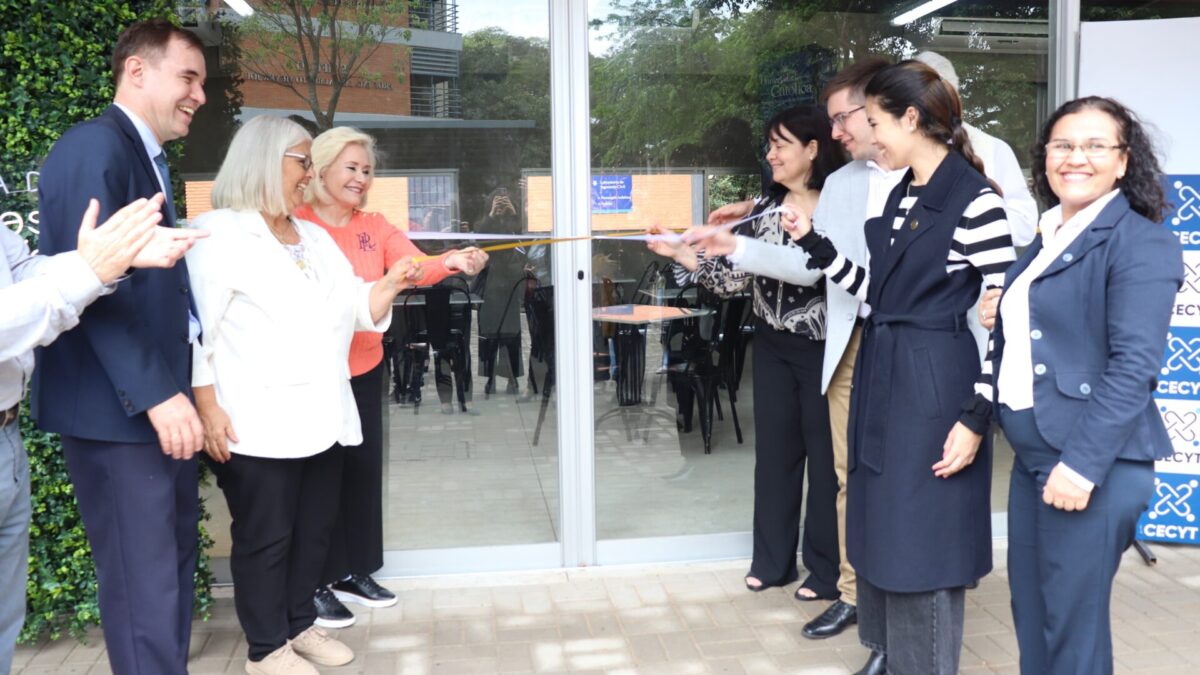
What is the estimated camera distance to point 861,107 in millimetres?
3482

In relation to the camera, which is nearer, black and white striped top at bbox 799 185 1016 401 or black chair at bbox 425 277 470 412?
black and white striped top at bbox 799 185 1016 401

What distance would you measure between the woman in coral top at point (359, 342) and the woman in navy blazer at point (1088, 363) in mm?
1915

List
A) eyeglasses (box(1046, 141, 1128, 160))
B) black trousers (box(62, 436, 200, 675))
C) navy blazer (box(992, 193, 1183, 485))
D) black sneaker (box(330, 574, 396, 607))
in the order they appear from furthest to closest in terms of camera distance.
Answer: black sneaker (box(330, 574, 396, 607)) → black trousers (box(62, 436, 200, 675)) → eyeglasses (box(1046, 141, 1128, 160)) → navy blazer (box(992, 193, 1183, 485))

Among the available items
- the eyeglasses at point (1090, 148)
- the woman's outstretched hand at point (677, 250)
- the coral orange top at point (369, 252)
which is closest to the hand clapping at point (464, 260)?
the coral orange top at point (369, 252)

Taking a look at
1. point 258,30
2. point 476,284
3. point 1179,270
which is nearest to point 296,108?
point 258,30

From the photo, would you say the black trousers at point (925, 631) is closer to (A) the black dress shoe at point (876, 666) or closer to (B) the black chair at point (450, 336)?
(A) the black dress shoe at point (876, 666)

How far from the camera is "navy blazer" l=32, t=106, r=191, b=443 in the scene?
2.47 m

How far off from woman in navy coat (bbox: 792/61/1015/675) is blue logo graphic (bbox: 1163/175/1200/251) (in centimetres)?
222

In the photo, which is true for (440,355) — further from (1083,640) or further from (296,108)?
(1083,640)

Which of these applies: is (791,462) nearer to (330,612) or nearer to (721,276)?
(721,276)

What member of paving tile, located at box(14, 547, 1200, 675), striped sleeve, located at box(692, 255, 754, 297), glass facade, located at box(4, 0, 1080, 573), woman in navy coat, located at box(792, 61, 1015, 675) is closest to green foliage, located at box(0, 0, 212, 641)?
paving tile, located at box(14, 547, 1200, 675)

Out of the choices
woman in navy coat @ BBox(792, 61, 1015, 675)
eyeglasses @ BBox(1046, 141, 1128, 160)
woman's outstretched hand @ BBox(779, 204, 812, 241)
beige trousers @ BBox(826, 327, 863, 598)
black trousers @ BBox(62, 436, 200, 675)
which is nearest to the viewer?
eyeglasses @ BBox(1046, 141, 1128, 160)

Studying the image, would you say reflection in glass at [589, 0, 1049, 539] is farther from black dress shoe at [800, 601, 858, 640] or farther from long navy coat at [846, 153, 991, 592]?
long navy coat at [846, 153, 991, 592]

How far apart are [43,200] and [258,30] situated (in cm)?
197
